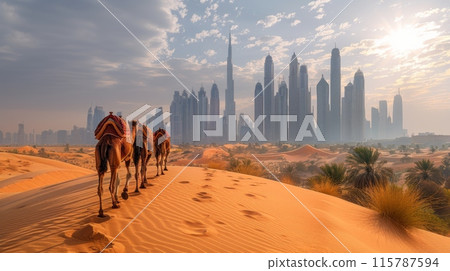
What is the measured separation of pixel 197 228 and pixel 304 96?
142650mm

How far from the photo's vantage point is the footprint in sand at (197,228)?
213 inches

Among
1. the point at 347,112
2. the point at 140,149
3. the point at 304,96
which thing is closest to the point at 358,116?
the point at 347,112

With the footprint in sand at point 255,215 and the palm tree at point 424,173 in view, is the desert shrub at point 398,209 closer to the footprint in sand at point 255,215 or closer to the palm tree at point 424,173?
the footprint in sand at point 255,215

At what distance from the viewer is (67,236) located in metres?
4.91

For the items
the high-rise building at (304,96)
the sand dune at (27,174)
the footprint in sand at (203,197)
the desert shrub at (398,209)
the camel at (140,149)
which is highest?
the high-rise building at (304,96)

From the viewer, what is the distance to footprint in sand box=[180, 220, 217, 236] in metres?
5.41

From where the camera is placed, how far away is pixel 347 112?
173 metres

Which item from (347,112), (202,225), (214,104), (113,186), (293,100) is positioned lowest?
(202,225)

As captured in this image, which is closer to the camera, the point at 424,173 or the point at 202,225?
the point at 202,225

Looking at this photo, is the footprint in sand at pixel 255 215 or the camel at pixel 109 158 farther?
the footprint in sand at pixel 255 215

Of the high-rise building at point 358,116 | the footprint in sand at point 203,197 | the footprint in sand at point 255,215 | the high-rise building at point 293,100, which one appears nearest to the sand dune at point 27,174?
the footprint in sand at point 203,197

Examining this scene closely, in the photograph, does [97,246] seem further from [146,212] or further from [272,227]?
[272,227]

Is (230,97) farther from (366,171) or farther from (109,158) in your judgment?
(109,158)

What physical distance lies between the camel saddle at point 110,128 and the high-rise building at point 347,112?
171881 millimetres
